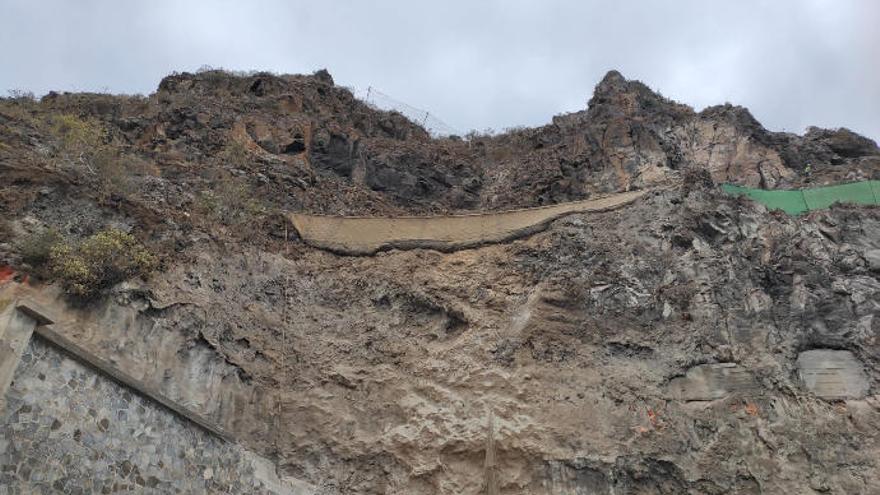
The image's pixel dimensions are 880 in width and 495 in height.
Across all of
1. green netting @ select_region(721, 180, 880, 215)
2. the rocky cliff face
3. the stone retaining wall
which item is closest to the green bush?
the rocky cliff face

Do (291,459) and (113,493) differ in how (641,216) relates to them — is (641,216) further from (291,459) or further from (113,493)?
(113,493)

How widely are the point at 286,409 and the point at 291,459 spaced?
0.91 meters

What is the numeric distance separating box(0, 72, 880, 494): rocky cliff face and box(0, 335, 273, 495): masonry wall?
1.46 meters

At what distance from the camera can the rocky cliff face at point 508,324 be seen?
1241 centimetres

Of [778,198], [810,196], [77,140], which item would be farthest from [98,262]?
[810,196]

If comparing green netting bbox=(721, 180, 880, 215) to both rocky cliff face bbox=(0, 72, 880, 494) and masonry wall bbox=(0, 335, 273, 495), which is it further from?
masonry wall bbox=(0, 335, 273, 495)

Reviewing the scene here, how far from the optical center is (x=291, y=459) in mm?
12539

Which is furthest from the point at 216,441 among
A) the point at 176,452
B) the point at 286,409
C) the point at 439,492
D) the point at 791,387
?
the point at 791,387

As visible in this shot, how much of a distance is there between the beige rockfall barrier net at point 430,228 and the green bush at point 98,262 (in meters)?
4.33

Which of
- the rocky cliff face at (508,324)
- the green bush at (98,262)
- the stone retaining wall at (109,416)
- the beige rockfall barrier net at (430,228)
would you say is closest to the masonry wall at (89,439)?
the stone retaining wall at (109,416)

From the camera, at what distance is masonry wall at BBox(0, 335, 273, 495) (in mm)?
8602

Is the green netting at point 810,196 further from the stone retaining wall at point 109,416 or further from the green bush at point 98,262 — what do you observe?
the green bush at point 98,262

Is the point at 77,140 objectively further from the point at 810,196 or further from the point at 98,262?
the point at 810,196

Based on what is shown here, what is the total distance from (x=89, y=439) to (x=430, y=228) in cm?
864
